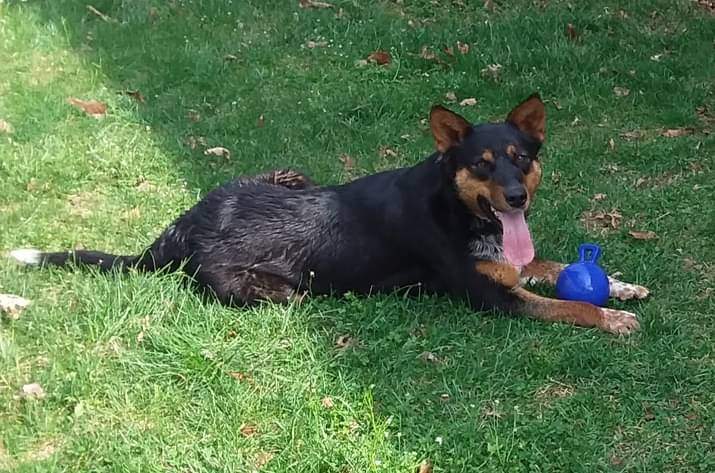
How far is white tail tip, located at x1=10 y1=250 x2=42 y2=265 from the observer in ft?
17.1

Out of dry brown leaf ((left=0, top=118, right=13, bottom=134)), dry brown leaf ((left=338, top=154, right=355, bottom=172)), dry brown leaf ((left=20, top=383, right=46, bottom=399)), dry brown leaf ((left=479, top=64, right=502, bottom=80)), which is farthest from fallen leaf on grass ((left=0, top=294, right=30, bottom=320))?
dry brown leaf ((left=479, top=64, right=502, bottom=80))

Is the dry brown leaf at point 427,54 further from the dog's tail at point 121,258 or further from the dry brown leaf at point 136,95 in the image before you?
the dog's tail at point 121,258

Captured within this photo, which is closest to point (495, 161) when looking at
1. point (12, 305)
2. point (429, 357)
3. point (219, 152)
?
point (429, 357)

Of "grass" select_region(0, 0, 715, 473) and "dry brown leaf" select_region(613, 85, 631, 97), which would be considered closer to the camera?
"grass" select_region(0, 0, 715, 473)

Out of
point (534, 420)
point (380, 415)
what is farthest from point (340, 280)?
point (534, 420)

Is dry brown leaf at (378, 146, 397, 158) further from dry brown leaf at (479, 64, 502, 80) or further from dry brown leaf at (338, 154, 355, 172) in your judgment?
dry brown leaf at (479, 64, 502, 80)

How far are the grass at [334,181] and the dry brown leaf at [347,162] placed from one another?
0.05 meters

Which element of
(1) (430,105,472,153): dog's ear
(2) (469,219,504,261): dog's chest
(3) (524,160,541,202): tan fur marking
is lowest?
(2) (469,219,504,261): dog's chest

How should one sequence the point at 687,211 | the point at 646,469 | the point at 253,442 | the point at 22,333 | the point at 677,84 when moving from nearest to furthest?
the point at 646,469, the point at 253,442, the point at 22,333, the point at 687,211, the point at 677,84

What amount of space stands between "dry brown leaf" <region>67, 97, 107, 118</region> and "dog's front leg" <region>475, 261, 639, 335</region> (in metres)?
4.03

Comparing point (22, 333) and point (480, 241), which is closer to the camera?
point (22, 333)

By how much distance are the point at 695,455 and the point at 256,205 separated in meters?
2.75

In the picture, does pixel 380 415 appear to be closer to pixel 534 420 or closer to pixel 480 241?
pixel 534 420

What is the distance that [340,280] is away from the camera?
5.09m
